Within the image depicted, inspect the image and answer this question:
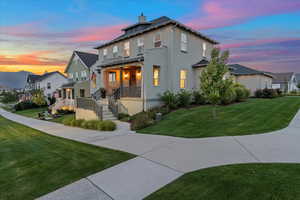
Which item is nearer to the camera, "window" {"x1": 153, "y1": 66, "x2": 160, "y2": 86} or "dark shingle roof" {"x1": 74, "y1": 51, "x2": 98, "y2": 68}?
"window" {"x1": 153, "y1": 66, "x2": 160, "y2": 86}

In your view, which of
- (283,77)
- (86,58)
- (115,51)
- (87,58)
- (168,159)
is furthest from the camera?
(283,77)

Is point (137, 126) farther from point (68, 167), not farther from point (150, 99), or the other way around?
point (68, 167)

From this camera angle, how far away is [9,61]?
35.7m

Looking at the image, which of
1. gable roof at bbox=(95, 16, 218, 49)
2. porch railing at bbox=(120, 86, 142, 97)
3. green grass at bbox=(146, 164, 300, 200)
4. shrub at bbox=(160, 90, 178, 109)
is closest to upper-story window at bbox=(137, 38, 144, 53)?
gable roof at bbox=(95, 16, 218, 49)

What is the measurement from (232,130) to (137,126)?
5410mm

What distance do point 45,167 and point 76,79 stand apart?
90.3 feet

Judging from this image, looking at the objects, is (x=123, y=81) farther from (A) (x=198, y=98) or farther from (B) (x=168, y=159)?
(B) (x=168, y=159)

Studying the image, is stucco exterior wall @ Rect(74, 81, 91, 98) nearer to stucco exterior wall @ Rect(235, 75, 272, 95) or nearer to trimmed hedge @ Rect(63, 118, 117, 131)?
trimmed hedge @ Rect(63, 118, 117, 131)

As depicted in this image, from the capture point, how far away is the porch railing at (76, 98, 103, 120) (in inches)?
481

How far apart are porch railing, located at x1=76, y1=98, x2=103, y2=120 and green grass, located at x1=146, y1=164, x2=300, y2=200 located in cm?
992

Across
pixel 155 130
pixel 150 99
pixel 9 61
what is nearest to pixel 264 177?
pixel 155 130

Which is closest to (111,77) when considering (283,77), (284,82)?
(284,82)

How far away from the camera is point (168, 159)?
4.74 m

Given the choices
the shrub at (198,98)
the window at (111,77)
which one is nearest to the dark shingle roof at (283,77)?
the shrub at (198,98)
